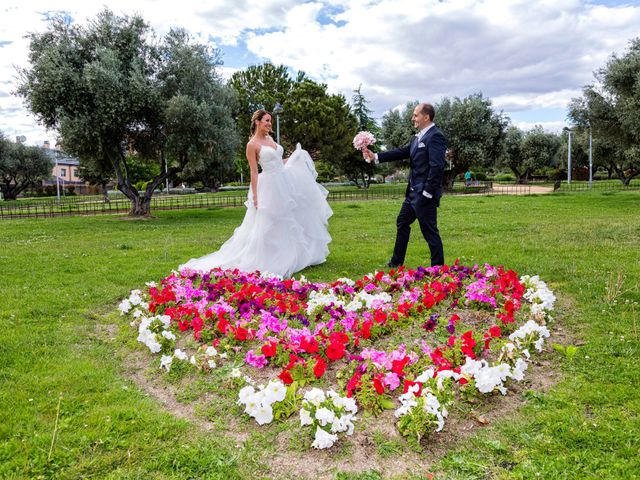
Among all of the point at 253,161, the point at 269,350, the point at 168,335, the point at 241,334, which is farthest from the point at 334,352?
the point at 253,161

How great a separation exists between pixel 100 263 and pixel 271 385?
7.69 m

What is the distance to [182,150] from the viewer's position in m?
20.6

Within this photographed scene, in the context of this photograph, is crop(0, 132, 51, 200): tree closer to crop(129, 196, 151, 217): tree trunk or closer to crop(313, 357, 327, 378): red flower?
crop(129, 196, 151, 217): tree trunk

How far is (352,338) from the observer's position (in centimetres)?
468

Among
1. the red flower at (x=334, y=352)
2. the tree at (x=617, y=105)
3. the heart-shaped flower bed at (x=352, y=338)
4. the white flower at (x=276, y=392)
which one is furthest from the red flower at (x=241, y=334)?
the tree at (x=617, y=105)

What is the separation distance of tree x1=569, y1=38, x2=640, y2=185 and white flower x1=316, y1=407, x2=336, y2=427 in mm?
23446

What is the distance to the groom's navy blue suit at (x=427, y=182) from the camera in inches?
278

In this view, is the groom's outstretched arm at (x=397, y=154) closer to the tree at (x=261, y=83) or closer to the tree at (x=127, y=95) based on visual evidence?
the tree at (x=127, y=95)

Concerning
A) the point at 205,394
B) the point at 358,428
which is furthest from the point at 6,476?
the point at 358,428

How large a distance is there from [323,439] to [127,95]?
1910 cm

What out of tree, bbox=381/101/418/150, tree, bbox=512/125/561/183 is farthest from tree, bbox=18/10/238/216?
tree, bbox=512/125/561/183

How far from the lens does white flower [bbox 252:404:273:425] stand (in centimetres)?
335

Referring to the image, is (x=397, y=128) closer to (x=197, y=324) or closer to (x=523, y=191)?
(x=523, y=191)

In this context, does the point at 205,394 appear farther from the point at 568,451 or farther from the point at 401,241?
the point at 401,241
